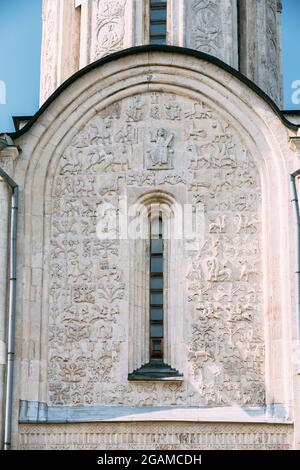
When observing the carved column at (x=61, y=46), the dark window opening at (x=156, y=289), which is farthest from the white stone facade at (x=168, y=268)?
the carved column at (x=61, y=46)

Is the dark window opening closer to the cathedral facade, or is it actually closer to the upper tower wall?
the cathedral facade

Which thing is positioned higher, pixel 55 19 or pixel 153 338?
pixel 55 19

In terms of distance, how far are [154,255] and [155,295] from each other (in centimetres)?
62

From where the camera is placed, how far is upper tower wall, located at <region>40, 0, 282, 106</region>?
21.6 metres

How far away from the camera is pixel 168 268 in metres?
20.1

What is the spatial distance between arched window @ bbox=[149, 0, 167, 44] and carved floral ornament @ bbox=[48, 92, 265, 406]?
1302mm

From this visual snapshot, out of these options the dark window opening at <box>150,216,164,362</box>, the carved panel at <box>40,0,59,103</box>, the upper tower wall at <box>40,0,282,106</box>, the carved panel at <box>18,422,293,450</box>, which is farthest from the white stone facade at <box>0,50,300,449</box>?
the carved panel at <box>40,0,59,103</box>

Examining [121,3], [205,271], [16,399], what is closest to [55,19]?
[121,3]

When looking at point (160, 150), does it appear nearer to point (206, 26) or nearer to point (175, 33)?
point (175, 33)

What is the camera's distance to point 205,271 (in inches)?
786
